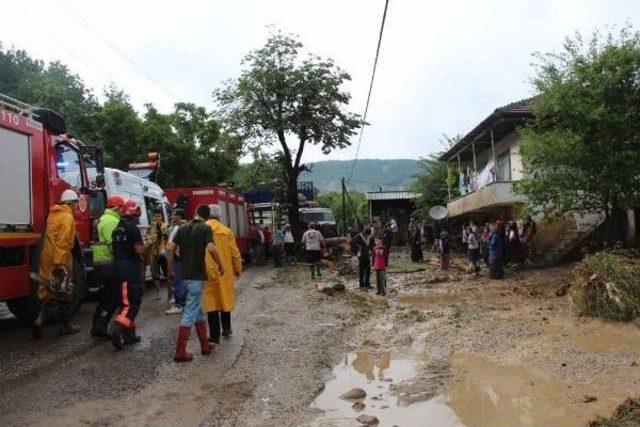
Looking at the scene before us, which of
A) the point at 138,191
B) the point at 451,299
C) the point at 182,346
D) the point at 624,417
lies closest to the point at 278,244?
the point at 138,191

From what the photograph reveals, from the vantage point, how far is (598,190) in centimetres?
1518

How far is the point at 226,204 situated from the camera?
69.4ft

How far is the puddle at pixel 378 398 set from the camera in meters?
5.09

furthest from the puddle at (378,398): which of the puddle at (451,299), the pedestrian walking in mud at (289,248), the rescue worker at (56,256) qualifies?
the pedestrian walking in mud at (289,248)

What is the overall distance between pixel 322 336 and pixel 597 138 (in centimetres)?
971

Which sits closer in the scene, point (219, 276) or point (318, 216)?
point (219, 276)

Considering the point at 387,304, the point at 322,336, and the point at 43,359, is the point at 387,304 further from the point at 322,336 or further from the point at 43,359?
the point at 43,359

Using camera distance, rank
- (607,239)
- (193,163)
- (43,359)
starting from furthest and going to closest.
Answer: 1. (193,163)
2. (607,239)
3. (43,359)

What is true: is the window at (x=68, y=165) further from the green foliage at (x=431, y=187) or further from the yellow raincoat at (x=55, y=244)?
the green foliage at (x=431, y=187)

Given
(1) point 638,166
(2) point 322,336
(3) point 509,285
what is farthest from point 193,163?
(2) point 322,336

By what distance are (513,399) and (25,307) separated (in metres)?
6.88

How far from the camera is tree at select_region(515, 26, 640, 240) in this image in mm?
14703

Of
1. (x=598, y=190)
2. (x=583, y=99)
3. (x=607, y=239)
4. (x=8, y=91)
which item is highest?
(x=8, y=91)

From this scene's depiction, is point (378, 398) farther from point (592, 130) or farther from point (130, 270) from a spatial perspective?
point (592, 130)
